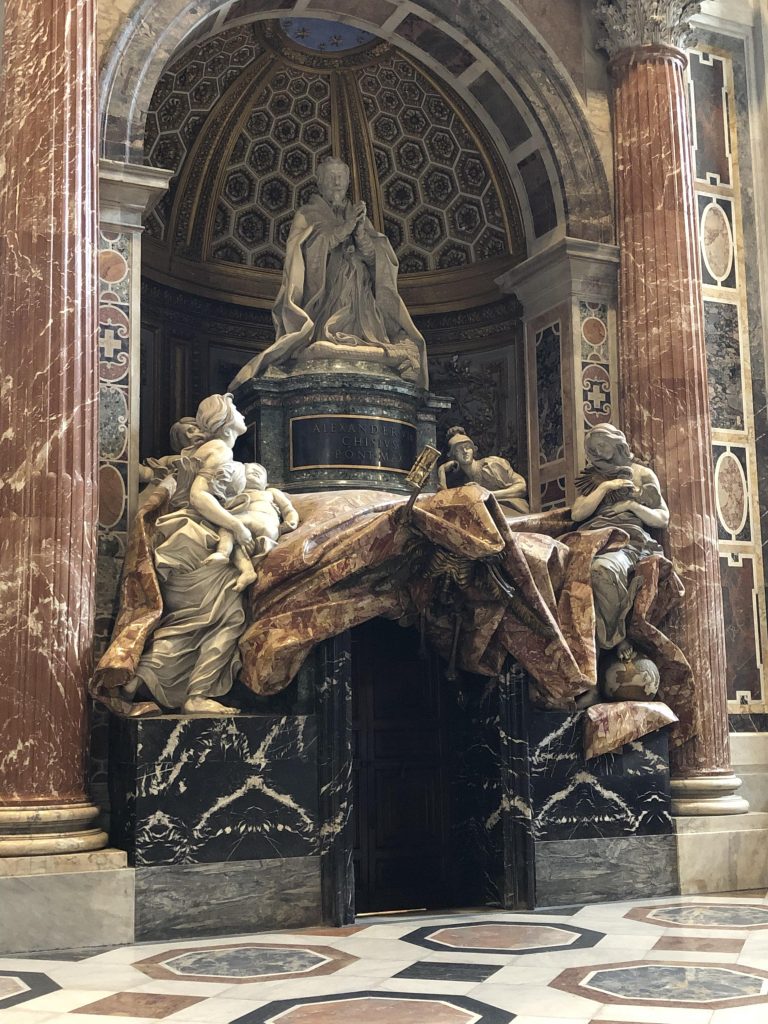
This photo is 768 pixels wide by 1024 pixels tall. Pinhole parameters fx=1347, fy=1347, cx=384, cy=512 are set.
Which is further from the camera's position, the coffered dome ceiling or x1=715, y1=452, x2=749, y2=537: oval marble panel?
the coffered dome ceiling

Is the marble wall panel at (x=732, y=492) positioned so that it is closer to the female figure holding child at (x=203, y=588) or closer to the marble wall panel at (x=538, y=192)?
the marble wall panel at (x=538, y=192)

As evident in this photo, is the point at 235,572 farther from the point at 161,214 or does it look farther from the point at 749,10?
the point at 749,10

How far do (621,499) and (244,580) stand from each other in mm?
2920

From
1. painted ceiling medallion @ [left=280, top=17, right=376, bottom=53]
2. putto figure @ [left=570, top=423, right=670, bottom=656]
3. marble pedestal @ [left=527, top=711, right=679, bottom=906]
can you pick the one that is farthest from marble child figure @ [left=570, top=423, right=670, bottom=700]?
painted ceiling medallion @ [left=280, top=17, right=376, bottom=53]

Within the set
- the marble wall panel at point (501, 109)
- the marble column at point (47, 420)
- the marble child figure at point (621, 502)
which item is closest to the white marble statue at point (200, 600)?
the marble column at point (47, 420)

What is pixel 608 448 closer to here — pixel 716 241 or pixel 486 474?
pixel 486 474

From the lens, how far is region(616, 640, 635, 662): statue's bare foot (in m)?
8.66

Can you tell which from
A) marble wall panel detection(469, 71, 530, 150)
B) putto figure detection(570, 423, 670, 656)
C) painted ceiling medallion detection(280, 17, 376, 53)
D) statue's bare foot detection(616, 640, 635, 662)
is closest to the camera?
statue's bare foot detection(616, 640, 635, 662)

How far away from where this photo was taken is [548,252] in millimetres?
10156

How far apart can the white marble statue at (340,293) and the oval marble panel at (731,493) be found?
244cm

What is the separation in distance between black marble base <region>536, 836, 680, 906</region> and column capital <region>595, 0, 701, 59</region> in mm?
5854

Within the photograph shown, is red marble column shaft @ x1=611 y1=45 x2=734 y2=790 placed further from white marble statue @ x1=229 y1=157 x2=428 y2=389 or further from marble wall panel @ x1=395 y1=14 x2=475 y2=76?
white marble statue @ x1=229 y1=157 x2=428 y2=389

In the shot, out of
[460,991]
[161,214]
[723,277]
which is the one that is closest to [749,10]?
[723,277]

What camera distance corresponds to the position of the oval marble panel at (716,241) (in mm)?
10641
